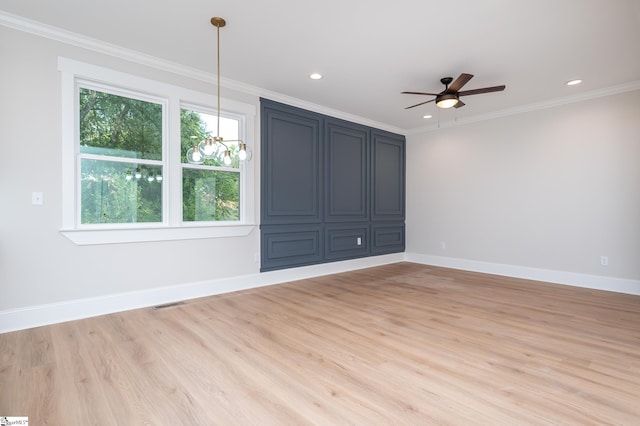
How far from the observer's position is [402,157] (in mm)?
6980

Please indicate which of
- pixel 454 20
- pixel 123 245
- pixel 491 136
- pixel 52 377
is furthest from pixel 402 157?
pixel 52 377

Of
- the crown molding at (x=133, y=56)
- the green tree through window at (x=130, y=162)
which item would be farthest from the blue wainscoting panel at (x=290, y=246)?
the crown molding at (x=133, y=56)

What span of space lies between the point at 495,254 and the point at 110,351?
5.72 meters

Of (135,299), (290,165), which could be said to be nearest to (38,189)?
(135,299)

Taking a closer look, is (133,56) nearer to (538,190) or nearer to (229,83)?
(229,83)

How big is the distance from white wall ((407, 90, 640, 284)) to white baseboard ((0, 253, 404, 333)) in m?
2.79

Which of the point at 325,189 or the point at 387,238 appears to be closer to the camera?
the point at 325,189

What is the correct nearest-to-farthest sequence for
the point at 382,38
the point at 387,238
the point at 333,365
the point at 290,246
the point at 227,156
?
the point at 333,365 → the point at 227,156 → the point at 382,38 → the point at 290,246 → the point at 387,238

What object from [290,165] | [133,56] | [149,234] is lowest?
[149,234]

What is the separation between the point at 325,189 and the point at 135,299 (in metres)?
3.25

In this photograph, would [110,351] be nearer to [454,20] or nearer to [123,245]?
[123,245]

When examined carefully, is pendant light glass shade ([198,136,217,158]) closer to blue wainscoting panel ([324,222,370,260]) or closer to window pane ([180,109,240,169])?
window pane ([180,109,240,169])

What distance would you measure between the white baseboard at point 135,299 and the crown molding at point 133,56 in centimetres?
261

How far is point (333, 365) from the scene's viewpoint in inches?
90.2
